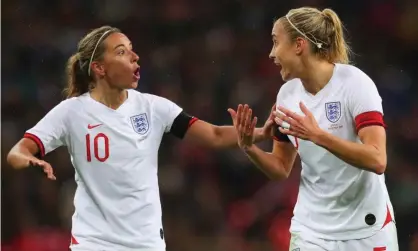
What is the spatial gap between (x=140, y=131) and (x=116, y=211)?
0.47m

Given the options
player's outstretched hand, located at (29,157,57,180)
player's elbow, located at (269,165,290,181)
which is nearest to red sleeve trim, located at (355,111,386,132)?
player's elbow, located at (269,165,290,181)

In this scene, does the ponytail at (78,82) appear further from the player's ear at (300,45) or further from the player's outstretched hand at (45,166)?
the player's ear at (300,45)

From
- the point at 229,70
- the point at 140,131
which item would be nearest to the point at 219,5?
the point at 229,70

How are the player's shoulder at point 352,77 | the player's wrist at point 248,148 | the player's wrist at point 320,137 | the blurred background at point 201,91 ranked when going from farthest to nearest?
the blurred background at point 201,91 → the player's wrist at point 248,148 → the player's shoulder at point 352,77 → the player's wrist at point 320,137

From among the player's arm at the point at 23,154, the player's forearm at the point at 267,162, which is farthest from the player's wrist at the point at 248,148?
the player's arm at the point at 23,154

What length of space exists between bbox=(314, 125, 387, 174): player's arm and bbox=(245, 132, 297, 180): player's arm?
66 cm

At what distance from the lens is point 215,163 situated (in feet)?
26.5

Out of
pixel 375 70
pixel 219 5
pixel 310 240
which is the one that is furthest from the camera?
pixel 219 5

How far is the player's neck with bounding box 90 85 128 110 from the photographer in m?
4.74

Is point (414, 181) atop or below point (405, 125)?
below

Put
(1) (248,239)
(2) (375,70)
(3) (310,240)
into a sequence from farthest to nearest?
(2) (375,70)
(1) (248,239)
(3) (310,240)

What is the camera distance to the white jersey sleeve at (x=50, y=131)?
4.55 meters

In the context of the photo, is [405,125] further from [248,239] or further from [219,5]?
[219,5]

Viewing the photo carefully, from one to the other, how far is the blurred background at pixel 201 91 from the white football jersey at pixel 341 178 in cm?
314
